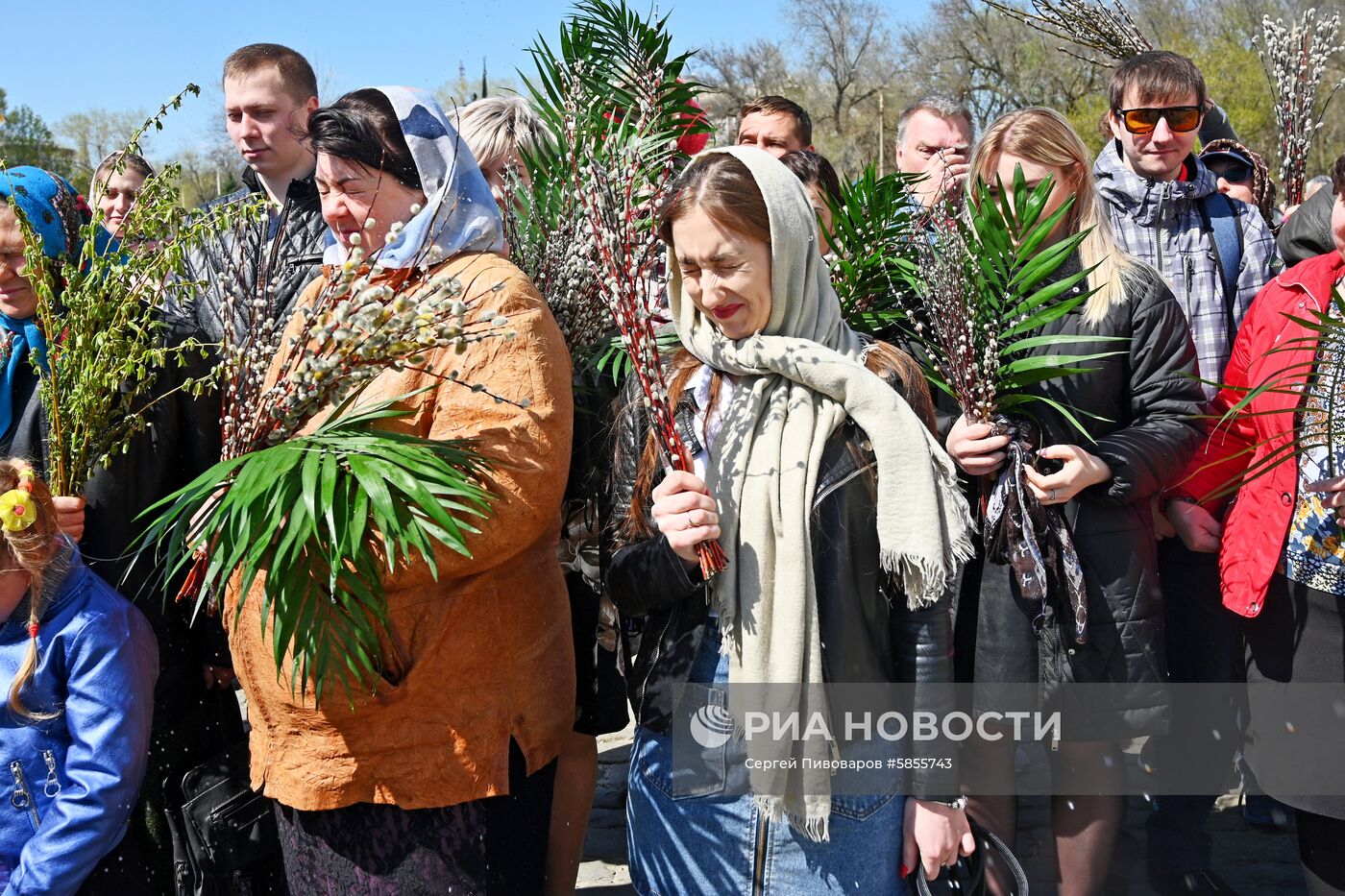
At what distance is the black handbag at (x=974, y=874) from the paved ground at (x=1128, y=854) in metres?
1.28

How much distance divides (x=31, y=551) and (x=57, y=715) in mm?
365

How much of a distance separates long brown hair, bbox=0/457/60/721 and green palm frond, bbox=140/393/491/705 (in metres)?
0.49

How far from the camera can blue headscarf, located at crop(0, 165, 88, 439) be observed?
278cm

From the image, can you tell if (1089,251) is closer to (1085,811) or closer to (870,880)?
(1085,811)

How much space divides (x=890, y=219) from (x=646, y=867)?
73.0 inches

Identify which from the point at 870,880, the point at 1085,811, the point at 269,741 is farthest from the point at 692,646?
the point at 1085,811

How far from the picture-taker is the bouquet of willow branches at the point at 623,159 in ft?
7.51

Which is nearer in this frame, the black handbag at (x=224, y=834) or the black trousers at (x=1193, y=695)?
the black handbag at (x=224, y=834)

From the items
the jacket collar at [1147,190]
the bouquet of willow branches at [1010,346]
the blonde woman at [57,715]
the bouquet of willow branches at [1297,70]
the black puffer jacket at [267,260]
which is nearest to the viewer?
the black puffer jacket at [267,260]

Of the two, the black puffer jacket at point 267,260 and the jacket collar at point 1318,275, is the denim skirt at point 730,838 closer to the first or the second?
the black puffer jacket at point 267,260

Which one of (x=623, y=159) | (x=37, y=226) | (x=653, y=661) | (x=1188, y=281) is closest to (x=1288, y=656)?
(x=1188, y=281)

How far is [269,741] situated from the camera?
2.50 m

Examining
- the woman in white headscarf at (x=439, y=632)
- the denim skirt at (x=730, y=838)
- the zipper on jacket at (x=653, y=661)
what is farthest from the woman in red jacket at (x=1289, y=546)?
the woman in white headscarf at (x=439, y=632)

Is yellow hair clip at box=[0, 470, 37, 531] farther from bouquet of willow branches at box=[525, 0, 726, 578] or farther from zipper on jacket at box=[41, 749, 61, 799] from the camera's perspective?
bouquet of willow branches at box=[525, 0, 726, 578]
